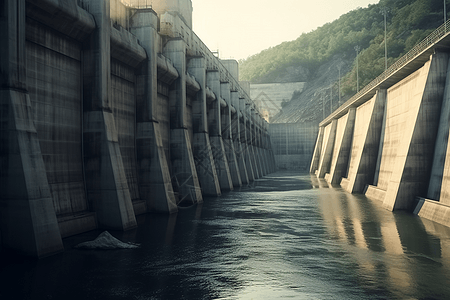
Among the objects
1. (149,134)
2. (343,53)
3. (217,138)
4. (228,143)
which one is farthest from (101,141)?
(343,53)

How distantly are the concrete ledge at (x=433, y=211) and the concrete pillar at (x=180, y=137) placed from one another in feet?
54.8

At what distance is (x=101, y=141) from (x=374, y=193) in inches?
983

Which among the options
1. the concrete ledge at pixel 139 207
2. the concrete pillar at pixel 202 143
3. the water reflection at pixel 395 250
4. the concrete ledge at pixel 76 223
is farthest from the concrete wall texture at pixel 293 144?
the concrete ledge at pixel 76 223

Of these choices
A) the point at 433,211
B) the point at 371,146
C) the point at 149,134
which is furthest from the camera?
the point at 371,146

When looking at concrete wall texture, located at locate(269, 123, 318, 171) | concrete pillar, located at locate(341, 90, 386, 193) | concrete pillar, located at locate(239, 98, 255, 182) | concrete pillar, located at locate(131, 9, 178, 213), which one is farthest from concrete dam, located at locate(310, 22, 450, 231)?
concrete wall texture, located at locate(269, 123, 318, 171)

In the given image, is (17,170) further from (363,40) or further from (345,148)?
(363,40)

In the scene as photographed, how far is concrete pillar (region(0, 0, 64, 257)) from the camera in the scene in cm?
1228

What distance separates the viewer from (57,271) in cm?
1105

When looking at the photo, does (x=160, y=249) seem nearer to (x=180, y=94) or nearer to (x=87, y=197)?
(x=87, y=197)

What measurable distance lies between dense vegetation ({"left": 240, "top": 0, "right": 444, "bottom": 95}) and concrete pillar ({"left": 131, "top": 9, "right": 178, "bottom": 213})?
87.0 meters

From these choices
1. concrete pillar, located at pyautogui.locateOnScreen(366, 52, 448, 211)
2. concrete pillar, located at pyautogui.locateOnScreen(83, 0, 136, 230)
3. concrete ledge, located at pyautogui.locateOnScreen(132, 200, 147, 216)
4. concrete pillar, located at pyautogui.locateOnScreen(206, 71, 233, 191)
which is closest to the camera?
concrete pillar, located at pyautogui.locateOnScreen(83, 0, 136, 230)

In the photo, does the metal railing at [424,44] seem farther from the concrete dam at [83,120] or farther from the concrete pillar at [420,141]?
the concrete dam at [83,120]

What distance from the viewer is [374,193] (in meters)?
32.2

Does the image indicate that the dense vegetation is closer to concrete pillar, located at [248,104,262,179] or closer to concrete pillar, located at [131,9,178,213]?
concrete pillar, located at [248,104,262,179]
